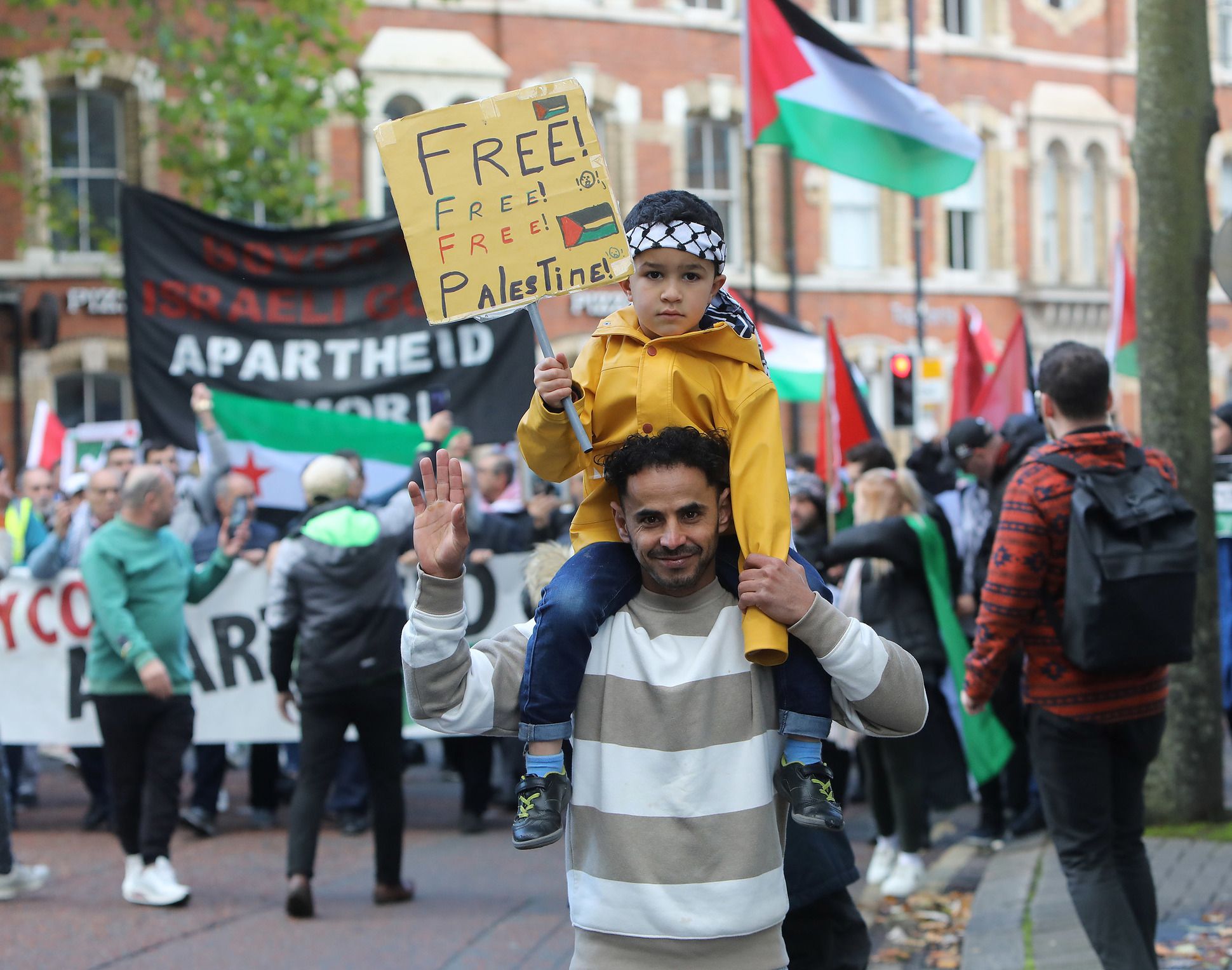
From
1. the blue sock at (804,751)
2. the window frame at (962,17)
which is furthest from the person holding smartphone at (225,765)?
the window frame at (962,17)

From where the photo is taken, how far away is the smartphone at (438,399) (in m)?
9.76

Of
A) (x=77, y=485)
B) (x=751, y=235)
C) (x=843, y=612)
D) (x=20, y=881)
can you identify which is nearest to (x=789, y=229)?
(x=751, y=235)

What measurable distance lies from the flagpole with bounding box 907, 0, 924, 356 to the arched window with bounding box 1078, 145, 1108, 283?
3981mm

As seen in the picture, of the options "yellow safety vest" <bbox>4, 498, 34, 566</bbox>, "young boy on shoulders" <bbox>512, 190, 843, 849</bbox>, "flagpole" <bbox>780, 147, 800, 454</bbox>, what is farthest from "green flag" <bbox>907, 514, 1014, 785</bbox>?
"flagpole" <bbox>780, 147, 800, 454</bbox>

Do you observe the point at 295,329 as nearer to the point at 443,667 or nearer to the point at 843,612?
the point at 843,612

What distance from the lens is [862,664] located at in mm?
3146

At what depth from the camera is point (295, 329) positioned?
386 inches

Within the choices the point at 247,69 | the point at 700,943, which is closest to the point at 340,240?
the point at 700,943

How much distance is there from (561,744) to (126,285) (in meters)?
7.30

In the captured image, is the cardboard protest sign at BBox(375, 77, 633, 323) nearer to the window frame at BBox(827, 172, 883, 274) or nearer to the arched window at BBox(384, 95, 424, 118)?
the arched window at BBox(384, 95, 424, 118)

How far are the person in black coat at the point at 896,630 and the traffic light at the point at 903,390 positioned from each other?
9.47 meters

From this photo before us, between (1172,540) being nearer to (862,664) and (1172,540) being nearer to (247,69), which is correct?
(862,664)

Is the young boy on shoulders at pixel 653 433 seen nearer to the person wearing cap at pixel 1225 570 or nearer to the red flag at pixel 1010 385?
the person wearing cap at pixel 1225 570

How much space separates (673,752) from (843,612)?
207 cm
